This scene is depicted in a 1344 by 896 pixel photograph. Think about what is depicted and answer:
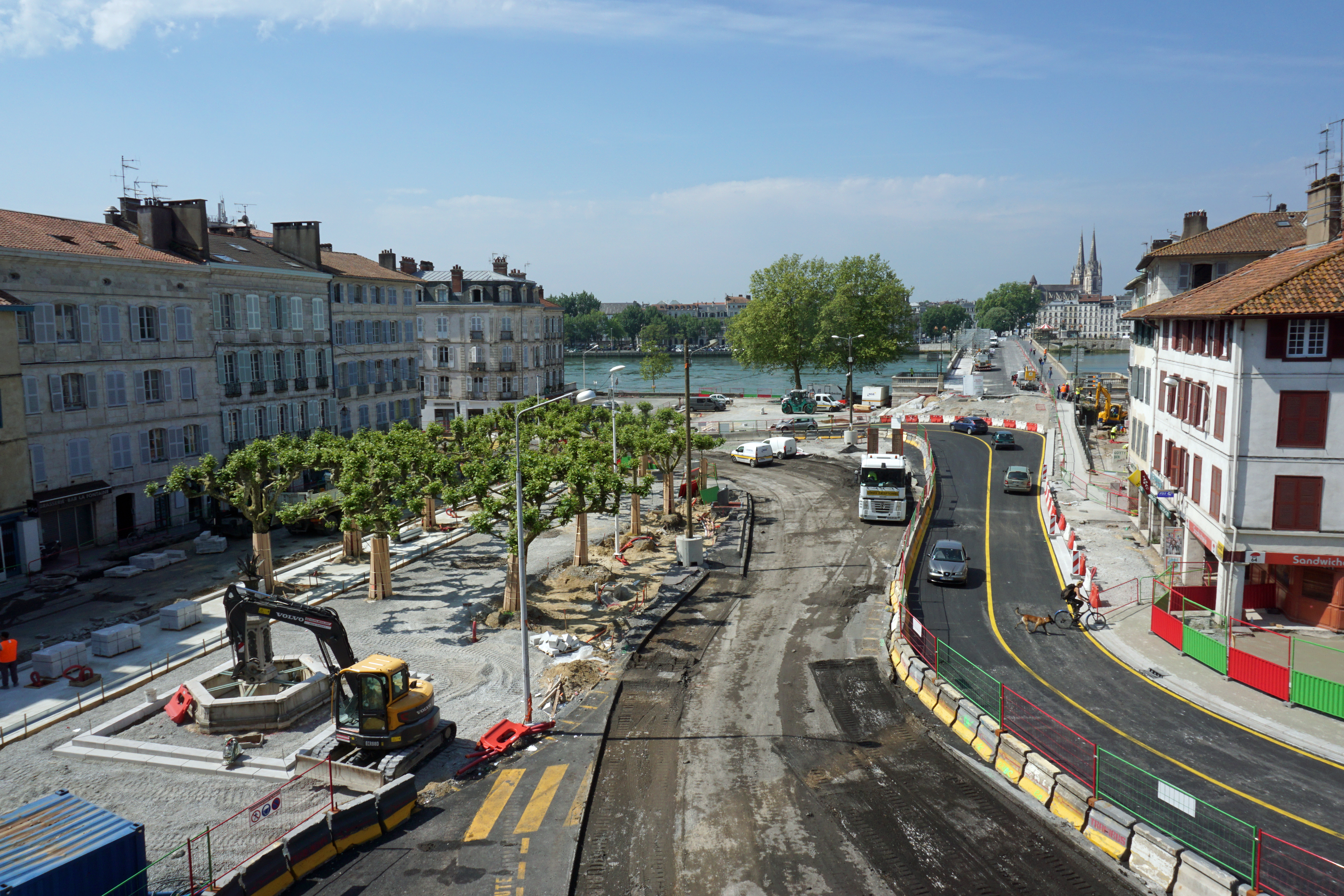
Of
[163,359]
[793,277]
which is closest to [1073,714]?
[163,359]

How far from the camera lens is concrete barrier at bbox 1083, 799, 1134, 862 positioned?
1551 centimetres

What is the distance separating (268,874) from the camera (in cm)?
1485

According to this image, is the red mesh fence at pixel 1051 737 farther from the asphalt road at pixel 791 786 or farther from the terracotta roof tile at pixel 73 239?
the terracotta roof tile at pixel 73 239

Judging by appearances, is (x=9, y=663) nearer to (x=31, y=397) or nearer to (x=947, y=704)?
(x=31, y=397)

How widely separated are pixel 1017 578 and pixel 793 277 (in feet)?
244

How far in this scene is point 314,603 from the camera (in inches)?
1292

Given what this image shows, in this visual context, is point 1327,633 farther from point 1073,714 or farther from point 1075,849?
point 1075,849

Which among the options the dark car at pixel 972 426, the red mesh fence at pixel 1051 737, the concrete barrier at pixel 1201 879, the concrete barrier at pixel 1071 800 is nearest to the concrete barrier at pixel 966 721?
the red mesh fence at pixel 1051 737

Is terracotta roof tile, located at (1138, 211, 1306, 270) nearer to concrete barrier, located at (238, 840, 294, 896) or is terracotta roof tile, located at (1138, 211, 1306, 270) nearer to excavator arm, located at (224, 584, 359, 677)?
excavator arm, located at (224, 584, 359, 677)

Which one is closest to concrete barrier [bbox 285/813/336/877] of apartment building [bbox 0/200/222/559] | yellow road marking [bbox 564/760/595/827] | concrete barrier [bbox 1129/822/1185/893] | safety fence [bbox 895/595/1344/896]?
yellow road marking [bbox 564/760/595/827]

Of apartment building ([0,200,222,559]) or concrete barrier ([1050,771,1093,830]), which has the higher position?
apartment building ([0,200,222,559])

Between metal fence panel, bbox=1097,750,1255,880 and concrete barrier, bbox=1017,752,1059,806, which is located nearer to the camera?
metal fence panel, bbox=1097,750,1255,880

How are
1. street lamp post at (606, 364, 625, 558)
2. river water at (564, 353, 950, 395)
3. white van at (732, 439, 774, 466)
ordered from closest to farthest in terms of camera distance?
street lamp post at (606, 364, 625, 558) → white van at (732, 439, 774, 466) → river water at (564, 353, 950, 395)

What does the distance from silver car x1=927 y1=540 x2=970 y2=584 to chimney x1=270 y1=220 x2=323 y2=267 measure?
41347 mm
